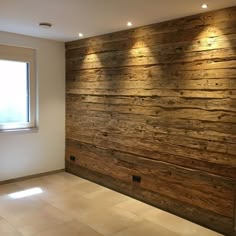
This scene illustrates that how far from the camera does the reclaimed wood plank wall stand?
2.96 metres

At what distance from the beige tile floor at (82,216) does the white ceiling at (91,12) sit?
231 centimetres

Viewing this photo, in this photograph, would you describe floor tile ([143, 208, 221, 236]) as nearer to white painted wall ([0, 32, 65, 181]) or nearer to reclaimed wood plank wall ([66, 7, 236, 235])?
reclaimed wood plank wall ([66, 7, 236, 235])

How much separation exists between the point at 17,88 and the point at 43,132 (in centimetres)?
84

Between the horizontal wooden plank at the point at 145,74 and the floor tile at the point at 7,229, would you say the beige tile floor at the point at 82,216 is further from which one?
the horizontal wooden plank at the point at 145,74

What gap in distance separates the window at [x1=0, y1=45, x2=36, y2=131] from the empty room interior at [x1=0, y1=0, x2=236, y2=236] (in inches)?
0.6

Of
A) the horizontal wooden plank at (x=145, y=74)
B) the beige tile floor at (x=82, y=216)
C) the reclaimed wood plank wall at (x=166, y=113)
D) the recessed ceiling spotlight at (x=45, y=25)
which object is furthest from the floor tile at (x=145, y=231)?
the recessed ceiling spotlight at (x=45, y=25)

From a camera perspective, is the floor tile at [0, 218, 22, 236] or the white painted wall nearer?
the floor tile at [0, 218, 22, 236]

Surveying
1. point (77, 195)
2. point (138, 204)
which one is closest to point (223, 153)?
point (138, 204)

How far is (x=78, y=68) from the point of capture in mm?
4691

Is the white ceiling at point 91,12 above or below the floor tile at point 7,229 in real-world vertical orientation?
above

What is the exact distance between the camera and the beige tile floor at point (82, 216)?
3014mm

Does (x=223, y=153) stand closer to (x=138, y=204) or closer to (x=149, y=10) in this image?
(x=138, y=204)

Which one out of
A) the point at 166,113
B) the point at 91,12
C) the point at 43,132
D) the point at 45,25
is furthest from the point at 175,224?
the point at 45,25

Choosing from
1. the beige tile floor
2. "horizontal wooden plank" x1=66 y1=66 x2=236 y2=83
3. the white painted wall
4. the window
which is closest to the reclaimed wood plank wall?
"horizontal wooden plank" x1=66 y1=66 x2=236 y2=83
